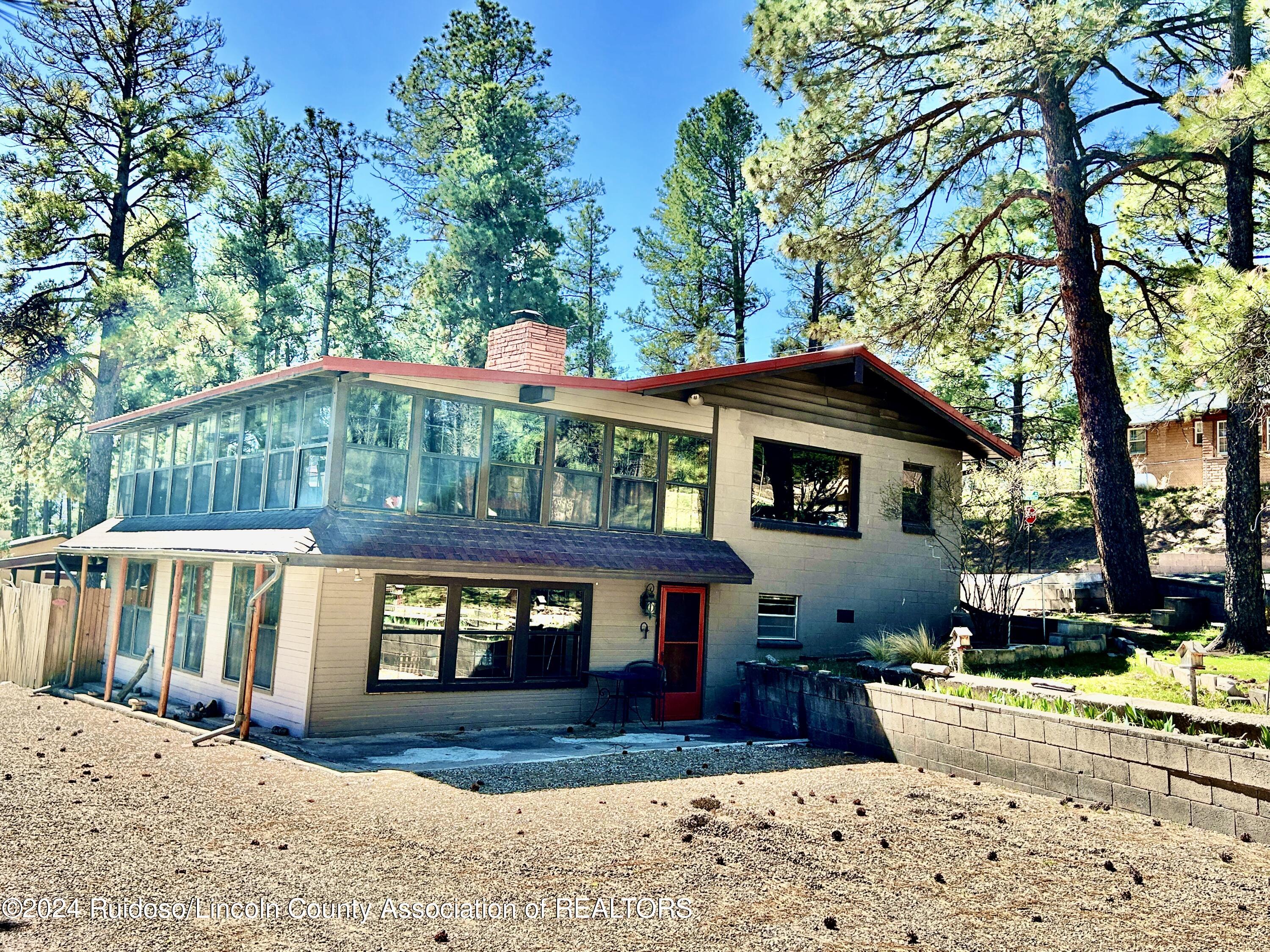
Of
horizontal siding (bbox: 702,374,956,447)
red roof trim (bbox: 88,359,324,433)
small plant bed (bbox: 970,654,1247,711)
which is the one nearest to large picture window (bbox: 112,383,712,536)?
red roof trim (bbox: 88,359,324,433)

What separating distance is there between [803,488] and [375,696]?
748 cm

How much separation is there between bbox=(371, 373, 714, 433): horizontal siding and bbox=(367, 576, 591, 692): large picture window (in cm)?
236

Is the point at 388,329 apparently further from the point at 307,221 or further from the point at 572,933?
the point at 572,933

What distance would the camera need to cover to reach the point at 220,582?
44.5 ft

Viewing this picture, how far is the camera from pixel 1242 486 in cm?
1253

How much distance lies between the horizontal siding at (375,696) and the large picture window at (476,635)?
0.40 feet

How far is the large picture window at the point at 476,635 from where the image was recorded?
11.4 meters

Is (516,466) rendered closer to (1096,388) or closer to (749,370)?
(749,370)

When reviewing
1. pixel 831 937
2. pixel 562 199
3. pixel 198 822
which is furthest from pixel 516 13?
pixel 831 937

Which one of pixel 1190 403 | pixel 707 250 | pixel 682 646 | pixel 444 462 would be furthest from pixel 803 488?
pixel 707 250

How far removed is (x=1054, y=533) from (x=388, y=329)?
21256 mm

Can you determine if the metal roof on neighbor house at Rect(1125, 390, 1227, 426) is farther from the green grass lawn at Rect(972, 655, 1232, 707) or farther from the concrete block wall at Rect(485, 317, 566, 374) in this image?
the concrete block wall at Rect(485, 317, 566, 374)

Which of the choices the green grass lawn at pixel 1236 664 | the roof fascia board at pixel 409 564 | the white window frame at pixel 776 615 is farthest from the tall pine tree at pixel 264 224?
the green grass lawn at pixel 1236 664

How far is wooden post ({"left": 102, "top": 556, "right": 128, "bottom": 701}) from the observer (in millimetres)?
13461
